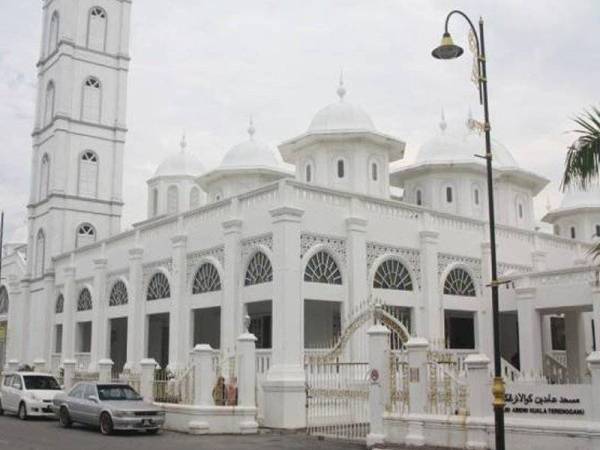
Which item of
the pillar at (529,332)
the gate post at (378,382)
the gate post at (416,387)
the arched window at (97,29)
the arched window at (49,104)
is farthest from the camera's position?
the arched window at (97,29)

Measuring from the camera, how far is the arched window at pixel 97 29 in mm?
36594

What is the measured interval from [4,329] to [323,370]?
2568 cm

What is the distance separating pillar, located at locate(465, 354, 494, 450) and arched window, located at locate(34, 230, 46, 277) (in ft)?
85.9

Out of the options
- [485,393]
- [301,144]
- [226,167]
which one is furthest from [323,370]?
[226,167]

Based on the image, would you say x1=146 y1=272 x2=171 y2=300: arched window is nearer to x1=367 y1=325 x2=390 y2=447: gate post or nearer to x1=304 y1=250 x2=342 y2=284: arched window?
x1=304 y1=250 x2=342 y2=284: arched window

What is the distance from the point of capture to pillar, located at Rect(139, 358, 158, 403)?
1983 centimetres

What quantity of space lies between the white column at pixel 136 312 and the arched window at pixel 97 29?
46.8 feet

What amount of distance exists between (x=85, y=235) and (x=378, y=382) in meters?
23.4

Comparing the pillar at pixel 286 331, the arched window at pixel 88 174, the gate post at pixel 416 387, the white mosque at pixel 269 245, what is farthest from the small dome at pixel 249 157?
the gate post at pixel 416 387

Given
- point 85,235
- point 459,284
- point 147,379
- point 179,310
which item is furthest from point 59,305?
point 459,284

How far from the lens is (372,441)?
1460 cm

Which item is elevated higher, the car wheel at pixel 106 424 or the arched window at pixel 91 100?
the arched window at pixel 91 100

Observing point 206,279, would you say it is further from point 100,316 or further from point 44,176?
point 44,176

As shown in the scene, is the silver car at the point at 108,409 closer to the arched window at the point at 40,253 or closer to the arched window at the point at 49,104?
the arched window at the point at 40,253
